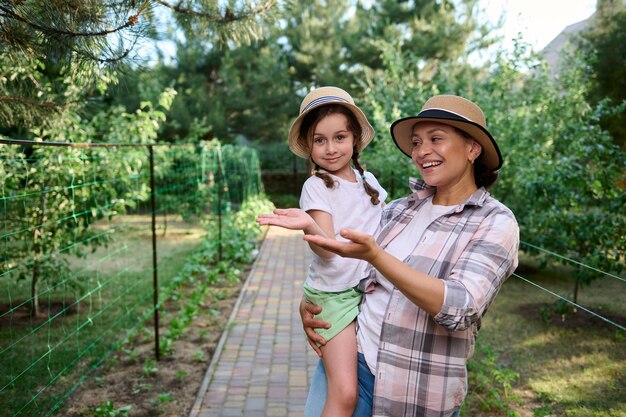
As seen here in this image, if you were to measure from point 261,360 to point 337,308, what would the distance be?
9.62 ft

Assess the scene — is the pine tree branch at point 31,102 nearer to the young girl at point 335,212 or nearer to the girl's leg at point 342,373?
the young girl at point 335,212

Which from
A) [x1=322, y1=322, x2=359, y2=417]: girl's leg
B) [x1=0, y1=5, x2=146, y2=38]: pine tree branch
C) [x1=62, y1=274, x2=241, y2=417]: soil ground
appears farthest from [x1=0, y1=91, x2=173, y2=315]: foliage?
[x1=322, y1=322, x2=359, y2=417]: girl's leg

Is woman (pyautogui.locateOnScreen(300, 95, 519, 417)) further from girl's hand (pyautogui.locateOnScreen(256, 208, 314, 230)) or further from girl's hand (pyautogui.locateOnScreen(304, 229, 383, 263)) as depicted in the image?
Result: girl's hand (pyautogui.locateOnScreen(256, 208, 314, 230))

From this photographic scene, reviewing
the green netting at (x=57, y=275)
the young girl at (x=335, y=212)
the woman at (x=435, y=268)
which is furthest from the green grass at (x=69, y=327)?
the woman at (x=435, y=268)

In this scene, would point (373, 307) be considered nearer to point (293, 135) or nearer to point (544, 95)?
point (293, 135)

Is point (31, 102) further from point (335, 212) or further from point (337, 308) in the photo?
point (337, 308)

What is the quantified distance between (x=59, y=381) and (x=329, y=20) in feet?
52.3

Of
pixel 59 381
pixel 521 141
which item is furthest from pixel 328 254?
pixel 521 141

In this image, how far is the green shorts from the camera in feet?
5.46

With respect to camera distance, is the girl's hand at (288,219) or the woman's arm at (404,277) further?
the girl's hand at (288,219)

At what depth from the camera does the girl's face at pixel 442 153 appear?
5.01ft

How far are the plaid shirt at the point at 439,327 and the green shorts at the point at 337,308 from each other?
197 millimetres

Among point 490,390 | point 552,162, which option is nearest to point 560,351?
point 490,390

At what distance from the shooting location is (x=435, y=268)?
56.1 inches
